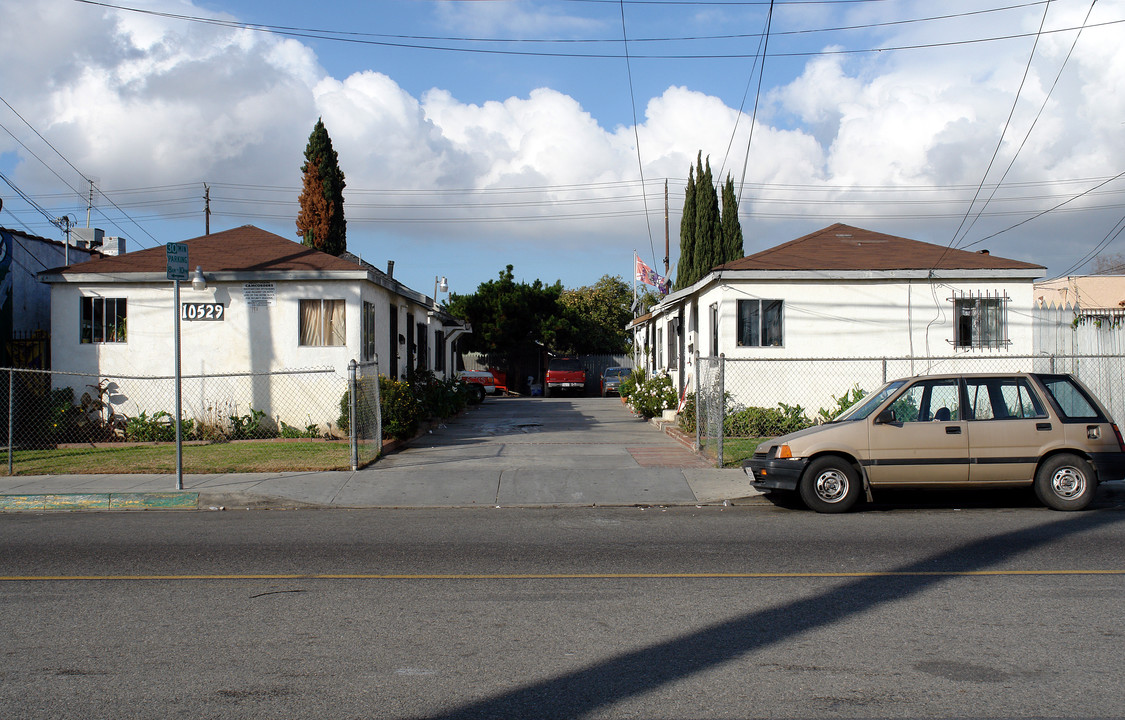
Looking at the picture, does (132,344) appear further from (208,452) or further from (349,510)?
(349,510)

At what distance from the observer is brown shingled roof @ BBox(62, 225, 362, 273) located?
669 inches

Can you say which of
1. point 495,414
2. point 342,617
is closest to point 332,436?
point 495,414

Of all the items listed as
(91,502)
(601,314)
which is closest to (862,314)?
(91,502)

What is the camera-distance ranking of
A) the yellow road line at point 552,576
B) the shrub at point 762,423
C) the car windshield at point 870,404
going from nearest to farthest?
the yellow road line at point 552,576 → the car windshield at point 870,404 → the shrub at point 762,423

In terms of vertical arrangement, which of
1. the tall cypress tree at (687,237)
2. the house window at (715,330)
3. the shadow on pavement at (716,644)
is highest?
the tall cypress tree at (687,237)

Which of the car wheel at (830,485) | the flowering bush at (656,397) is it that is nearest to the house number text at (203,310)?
the flowering bush at (656,397)

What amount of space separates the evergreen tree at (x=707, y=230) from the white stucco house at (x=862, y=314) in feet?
62.0

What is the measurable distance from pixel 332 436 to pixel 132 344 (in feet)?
14.6

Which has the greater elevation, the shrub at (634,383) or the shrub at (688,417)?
the shrub at (634,383)

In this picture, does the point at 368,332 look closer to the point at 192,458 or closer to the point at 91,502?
the point at 192,458

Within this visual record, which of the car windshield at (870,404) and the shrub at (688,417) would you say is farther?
the shrub at (688,417)

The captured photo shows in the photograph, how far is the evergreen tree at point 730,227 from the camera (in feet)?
121

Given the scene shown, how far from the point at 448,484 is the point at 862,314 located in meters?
10.1

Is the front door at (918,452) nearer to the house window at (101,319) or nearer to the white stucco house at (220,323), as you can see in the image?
the white stucco house at (220,323)
